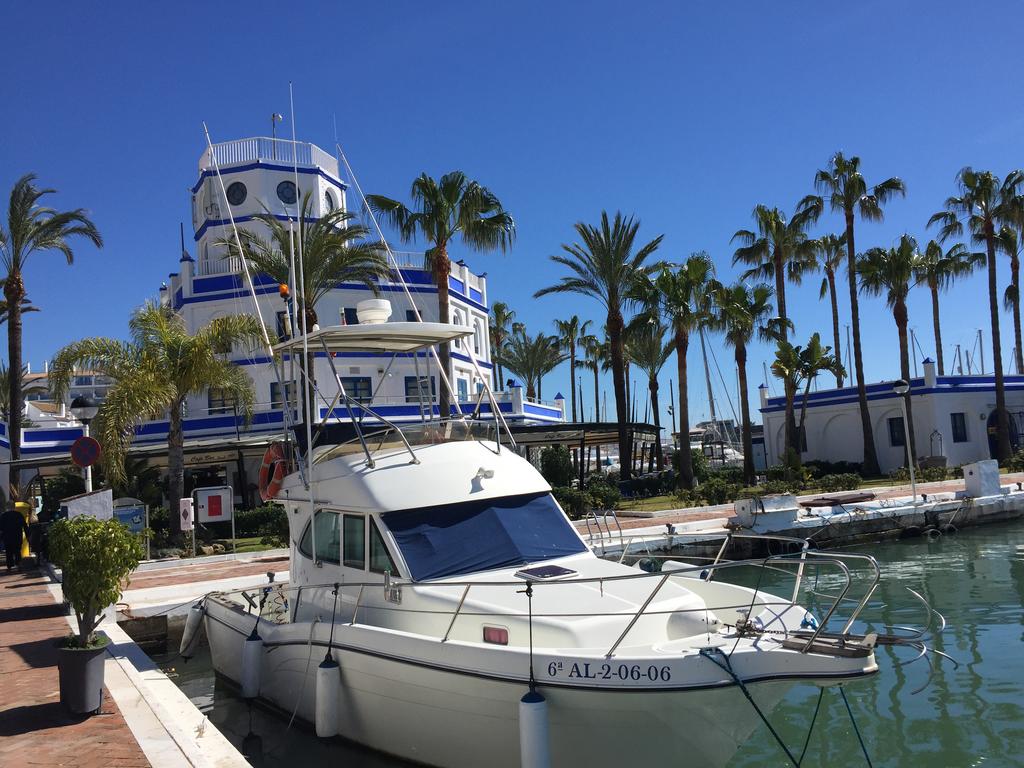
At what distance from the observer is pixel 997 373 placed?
133 ft

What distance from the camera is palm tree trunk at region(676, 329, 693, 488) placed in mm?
32625

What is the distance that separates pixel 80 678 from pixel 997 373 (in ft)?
142

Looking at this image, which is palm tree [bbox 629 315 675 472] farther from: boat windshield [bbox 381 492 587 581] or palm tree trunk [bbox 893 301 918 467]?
boat windshield [bbox 381 492 587 581]

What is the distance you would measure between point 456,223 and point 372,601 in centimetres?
2178

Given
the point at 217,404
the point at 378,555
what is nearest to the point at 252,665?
the point at 378,555

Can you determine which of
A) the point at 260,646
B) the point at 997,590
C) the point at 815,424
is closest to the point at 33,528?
the point at 260,646

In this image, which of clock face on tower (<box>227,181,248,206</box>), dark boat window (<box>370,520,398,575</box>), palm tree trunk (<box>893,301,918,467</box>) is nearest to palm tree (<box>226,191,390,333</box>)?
clock face on tower (<box>227,181,248,206</box>)

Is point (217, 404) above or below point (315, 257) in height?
below

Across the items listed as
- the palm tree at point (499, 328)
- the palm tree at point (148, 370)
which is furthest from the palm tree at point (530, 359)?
the palm tree at point (148, 370)

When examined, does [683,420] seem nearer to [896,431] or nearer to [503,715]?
[896,431]

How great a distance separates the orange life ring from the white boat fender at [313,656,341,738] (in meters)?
3.34

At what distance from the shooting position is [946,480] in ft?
113

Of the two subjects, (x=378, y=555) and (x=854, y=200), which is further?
(x=854, y=200)

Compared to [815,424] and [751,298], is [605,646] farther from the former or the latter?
[815,424]
